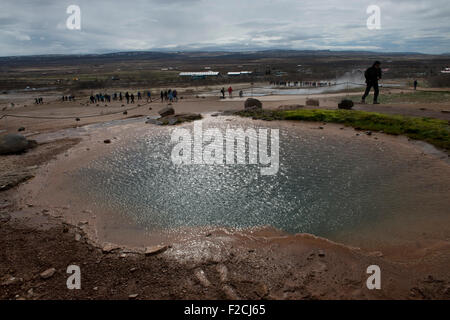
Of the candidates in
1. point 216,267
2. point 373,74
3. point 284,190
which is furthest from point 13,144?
point 373,74

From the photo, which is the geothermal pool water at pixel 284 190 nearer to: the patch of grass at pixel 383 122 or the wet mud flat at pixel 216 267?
the wet mud flat at pixel 216 267

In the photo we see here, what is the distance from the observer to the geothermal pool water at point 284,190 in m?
8.50

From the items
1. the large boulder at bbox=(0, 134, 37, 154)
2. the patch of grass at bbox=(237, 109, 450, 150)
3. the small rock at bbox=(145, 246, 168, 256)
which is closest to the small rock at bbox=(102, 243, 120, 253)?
the small rock at bbox=(145, 246, 168, 256)

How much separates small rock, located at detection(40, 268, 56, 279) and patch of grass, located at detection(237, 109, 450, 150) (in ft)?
51.9

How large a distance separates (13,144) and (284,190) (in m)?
15.3

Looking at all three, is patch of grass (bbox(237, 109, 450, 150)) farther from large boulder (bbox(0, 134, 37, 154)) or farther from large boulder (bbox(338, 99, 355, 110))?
large boulder (bbox(0, 134, 37, 154))

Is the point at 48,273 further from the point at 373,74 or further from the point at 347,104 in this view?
the point at 373,74

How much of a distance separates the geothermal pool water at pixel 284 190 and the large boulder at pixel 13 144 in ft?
18.6

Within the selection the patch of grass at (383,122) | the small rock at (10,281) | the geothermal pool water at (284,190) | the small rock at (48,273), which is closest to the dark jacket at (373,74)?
the patch of grass at (383,122)

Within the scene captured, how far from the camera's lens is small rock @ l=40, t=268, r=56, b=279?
249 inches

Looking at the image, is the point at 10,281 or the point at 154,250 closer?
the point at 10,281

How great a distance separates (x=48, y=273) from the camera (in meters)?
6.41
